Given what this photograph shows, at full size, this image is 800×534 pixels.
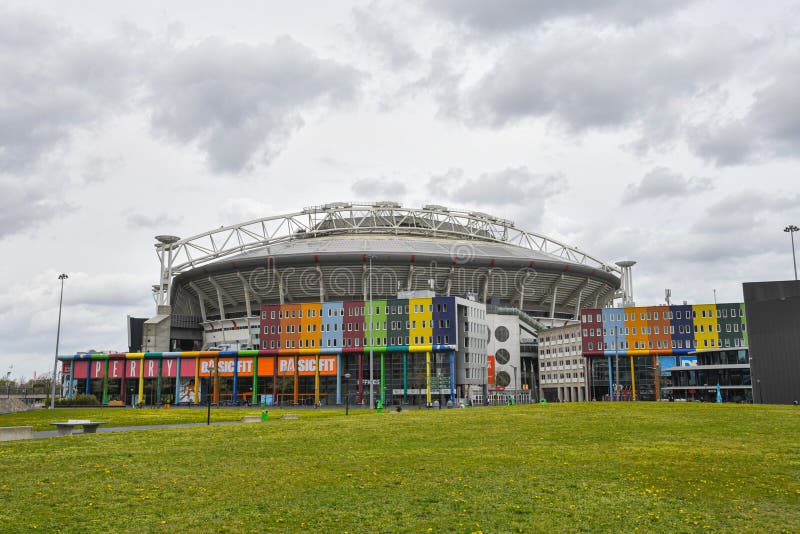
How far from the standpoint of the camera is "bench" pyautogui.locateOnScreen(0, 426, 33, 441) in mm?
31312

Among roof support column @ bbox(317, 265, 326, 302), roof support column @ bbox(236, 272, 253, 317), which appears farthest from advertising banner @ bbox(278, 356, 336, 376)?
roof support column @ bbox(236, 272, 253, 317)

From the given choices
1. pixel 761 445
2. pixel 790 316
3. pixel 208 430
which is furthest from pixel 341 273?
pixel 761 445

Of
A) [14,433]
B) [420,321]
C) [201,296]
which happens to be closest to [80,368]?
[201,296]

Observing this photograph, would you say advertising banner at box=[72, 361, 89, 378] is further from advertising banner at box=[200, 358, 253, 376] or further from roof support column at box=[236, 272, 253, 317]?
roof support column at box=[236, 272, 253, 317]

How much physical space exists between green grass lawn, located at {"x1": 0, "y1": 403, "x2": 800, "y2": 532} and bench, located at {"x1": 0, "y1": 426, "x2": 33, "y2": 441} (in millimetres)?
3500

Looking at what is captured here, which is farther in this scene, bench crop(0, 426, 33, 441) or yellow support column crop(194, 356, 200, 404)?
yellow support column crop(194, 356, 200, 404)

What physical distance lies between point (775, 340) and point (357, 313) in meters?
65.0

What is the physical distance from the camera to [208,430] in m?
36.2

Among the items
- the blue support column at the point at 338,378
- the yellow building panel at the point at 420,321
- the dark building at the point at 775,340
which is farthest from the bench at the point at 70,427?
the yellow building panel at the point at 420,321

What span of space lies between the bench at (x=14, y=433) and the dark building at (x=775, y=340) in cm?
5937

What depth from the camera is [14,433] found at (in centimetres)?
3170

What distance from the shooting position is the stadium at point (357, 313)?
113 metres

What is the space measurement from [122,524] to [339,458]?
32.2 ft

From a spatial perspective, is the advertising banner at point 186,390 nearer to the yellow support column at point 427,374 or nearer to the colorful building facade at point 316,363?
the colorful building facade at point 316,363
